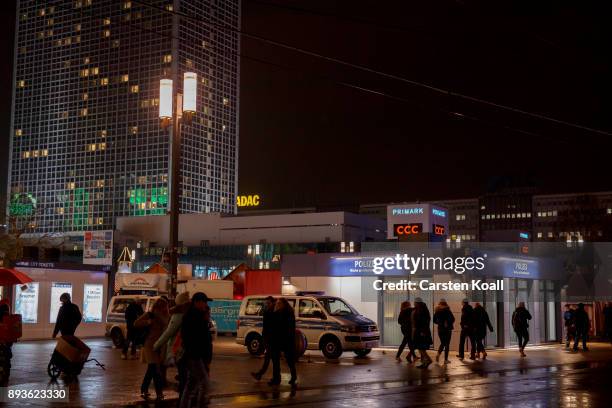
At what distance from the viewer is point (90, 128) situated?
163 metres

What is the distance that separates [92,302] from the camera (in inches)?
1388

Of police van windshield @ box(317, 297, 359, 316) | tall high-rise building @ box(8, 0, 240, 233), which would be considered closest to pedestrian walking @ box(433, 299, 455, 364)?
police van windshield @ box(317, 297, 359, 316)

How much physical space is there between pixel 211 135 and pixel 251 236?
2324 inches

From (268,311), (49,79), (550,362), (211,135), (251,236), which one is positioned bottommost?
(550,362)

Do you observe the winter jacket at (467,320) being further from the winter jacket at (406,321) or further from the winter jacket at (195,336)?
the winter jacket at (195,336)

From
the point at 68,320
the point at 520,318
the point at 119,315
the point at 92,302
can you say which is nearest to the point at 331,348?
the point at 520,318

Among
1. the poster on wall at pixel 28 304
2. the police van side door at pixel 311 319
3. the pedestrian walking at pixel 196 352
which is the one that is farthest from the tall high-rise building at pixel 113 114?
the pedestrian walking at pixel 196 352

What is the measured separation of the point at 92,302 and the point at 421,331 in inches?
755

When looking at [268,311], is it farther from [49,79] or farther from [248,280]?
[49,79]

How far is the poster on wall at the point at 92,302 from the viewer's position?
115ft

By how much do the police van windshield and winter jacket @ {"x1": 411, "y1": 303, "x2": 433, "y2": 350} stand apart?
316 cm

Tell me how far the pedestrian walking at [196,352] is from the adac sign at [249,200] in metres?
102

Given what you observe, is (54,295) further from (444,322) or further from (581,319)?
(581,319)

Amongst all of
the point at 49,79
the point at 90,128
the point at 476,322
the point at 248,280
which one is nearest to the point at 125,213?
the point at 90,128
